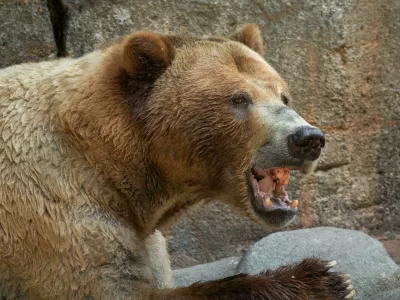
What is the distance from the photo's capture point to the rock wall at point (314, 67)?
6180mm

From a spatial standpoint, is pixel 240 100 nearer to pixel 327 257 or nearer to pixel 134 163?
pixel 134 163

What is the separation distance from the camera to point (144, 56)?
4.31 m

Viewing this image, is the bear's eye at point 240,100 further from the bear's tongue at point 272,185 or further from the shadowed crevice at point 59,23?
the shadowed crevice at point 59,23

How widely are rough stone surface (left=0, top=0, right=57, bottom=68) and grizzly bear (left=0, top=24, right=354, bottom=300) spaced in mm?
1650

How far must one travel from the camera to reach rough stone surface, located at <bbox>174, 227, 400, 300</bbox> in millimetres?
5797

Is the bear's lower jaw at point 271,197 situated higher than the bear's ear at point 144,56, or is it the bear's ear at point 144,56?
the bear's ear at point 144,56

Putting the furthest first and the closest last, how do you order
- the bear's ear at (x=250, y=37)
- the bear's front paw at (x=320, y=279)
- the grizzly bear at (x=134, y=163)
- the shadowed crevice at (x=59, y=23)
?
1. the shadowed crevice at (x=59, y=23)
2. the bear's ear at (x=250, y=37)
3. the bear's front paw at (x=320, y=279)
4. the grizzly bear at (x=134, y=163)

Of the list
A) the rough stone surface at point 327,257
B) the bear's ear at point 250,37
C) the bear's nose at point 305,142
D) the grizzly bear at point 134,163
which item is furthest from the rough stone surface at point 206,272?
the bear's nose at point 305,142

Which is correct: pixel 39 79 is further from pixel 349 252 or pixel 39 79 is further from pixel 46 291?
pixel 349 252

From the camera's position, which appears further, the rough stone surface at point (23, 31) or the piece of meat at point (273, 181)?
the rough stone surface at point (23, 31)

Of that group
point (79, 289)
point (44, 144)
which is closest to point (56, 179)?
point (44, 144)

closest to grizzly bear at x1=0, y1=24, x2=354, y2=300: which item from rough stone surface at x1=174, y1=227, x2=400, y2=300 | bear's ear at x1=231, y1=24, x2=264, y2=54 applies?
bear's ear at x1=231, y1=24, x2=264, y2=54

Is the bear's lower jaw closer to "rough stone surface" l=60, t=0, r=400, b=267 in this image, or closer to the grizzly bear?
the grizzly bear

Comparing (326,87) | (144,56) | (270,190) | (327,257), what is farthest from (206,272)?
(144,56)
